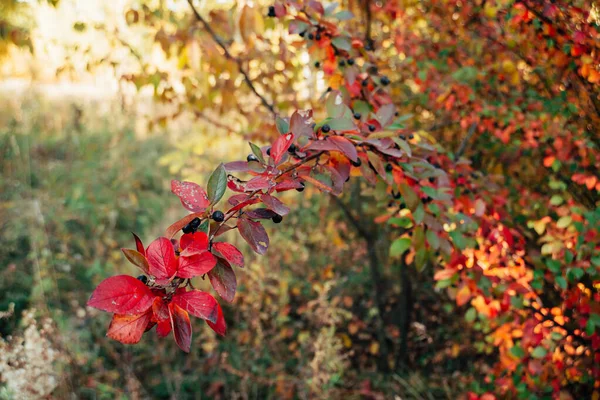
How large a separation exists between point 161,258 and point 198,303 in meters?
0.10

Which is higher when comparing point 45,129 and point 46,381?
point 46,381

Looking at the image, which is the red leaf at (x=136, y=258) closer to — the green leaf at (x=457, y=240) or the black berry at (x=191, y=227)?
the black berry at (x=191, y=227)

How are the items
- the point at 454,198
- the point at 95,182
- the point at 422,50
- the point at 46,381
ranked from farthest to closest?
the point at 95,182, the point at 422,50, the point at 46,381, the point at 454,198

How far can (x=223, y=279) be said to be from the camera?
85cm

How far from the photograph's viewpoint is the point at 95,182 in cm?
436

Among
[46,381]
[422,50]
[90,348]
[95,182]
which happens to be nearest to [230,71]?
[422,50]

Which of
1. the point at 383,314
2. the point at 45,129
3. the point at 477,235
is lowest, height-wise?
the point at 45,129

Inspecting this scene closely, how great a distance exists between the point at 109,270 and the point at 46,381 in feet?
4.37

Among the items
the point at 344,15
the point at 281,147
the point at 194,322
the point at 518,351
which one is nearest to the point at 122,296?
the point at 281,147

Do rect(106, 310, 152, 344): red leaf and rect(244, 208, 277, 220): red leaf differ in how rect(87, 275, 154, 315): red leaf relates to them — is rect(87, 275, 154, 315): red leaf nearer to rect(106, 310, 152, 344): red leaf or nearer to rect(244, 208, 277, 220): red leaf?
rect(106, 310, 152, 344): red leaf

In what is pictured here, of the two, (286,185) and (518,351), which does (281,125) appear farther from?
(518,351)

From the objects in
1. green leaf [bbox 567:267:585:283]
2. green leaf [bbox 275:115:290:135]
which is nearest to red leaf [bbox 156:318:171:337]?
green leaf [bbox 275:115:290:135]

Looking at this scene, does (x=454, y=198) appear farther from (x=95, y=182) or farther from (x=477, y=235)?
(x=95, y=182)

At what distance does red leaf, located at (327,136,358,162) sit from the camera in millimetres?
982
